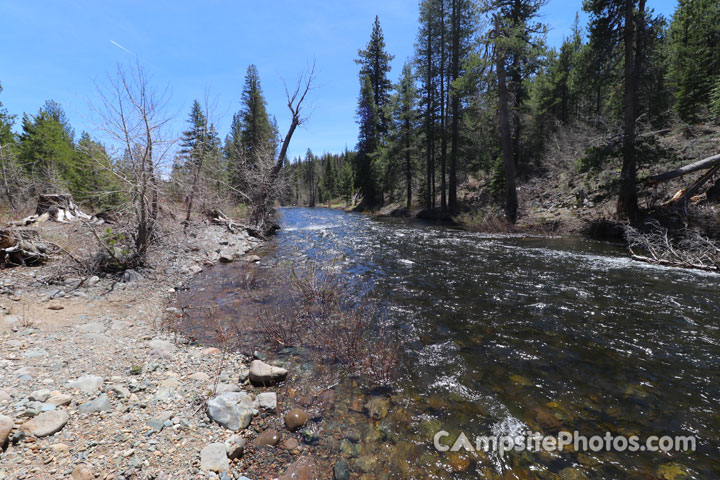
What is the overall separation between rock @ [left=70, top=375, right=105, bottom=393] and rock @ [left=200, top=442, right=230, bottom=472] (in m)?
1.62

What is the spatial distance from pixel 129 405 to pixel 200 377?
2.48 feet

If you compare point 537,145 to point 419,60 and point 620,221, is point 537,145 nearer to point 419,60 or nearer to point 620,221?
point 419,60

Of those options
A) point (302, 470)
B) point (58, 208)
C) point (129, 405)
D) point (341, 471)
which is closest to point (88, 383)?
point (129, 405)

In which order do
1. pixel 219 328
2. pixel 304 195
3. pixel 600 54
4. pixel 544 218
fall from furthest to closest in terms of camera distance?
pixel 304 195
pixel 544 218
pixel 600 54
pixel 219 328

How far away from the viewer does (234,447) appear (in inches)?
100

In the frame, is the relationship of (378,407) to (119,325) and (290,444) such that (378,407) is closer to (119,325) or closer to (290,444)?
(290,444)

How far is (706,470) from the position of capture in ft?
7.68

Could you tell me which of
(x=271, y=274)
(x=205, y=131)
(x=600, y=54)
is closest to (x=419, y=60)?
(x=600, y=54)

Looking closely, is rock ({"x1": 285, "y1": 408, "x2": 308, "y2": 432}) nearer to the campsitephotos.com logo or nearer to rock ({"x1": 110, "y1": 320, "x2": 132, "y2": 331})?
the campsitephotos.com logo

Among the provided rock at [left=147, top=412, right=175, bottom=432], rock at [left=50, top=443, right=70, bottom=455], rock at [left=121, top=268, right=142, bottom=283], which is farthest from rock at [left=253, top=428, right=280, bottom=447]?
rock at [left=121, top=268, right=142, bottom=283]

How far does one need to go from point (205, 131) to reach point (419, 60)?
18.6 m

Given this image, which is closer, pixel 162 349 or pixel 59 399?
pixel 59 399

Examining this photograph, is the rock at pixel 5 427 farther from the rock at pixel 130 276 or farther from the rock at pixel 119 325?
the rock at pixel 130 276

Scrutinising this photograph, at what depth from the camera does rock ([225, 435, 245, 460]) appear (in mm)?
2498
